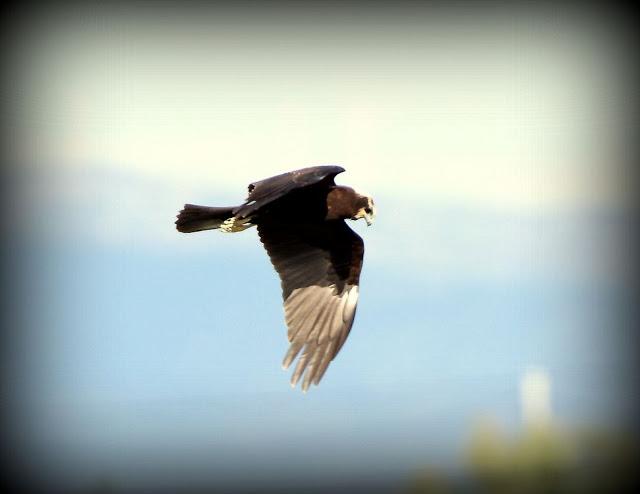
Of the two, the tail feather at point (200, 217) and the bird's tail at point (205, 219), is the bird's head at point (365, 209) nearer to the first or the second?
the bird's tail at point (205, 219)

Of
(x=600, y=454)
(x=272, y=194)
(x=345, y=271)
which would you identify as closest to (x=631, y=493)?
(x=600, y=454)

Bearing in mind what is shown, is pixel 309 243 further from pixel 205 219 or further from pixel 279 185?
pixel 279 185

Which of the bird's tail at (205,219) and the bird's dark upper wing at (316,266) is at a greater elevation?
the bird's tail at (205,219)

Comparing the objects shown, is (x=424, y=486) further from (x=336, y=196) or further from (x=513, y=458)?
(x=336, y=196)

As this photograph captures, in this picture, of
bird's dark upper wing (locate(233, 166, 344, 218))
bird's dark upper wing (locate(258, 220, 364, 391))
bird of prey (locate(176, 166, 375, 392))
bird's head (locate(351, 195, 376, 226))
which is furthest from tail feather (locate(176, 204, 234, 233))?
bird's head (locate(351, 195, 376, 226))

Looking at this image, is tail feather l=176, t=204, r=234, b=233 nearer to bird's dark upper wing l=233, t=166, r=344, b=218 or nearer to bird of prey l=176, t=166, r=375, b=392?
bird of prey l=176, t=166, r=375, b=392

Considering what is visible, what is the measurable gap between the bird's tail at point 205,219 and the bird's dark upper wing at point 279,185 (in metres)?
0.27

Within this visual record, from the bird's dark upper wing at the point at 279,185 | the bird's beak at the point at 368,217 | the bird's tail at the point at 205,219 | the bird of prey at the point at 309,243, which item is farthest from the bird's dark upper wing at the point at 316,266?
the bird's dark upper wing at the point at 279,185

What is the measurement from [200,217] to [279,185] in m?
0.93

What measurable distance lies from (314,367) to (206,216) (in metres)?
1.54

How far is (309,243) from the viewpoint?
37.8 feet

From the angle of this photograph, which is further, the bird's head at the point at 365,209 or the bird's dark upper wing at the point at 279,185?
the bird's head at the point at 365,209

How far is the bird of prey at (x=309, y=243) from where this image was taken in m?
10.6

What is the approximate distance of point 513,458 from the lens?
27797mm
